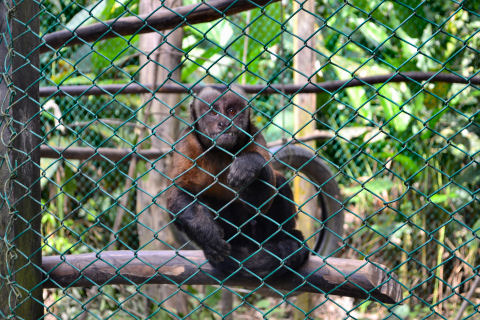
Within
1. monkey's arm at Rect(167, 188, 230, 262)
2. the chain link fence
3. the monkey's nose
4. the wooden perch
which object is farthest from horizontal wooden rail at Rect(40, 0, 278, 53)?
the wooden perch

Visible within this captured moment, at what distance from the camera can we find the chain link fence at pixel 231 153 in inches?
74.8

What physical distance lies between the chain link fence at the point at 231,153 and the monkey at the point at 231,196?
0.06m

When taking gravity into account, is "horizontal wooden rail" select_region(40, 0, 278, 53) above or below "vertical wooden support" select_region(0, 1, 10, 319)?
above

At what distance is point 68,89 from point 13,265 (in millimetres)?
1823

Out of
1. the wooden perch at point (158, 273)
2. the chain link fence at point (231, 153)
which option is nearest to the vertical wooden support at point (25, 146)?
the chain link fence at point (231, 153)

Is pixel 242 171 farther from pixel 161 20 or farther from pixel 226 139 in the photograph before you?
pixel 161 20

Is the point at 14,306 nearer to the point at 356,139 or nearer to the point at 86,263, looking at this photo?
the point at 86,263

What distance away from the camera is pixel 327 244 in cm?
409

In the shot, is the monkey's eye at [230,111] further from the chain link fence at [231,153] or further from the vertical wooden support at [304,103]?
the vertical wooden support at [304,103]

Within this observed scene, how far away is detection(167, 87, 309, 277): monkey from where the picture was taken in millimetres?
2170

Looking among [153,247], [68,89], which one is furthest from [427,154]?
[68,89]

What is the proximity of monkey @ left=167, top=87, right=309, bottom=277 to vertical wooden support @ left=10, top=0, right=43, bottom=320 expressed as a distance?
→ 576mm

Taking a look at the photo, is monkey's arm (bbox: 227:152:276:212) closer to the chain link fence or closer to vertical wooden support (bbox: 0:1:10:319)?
the chain link fence

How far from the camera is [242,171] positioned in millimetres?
2018
